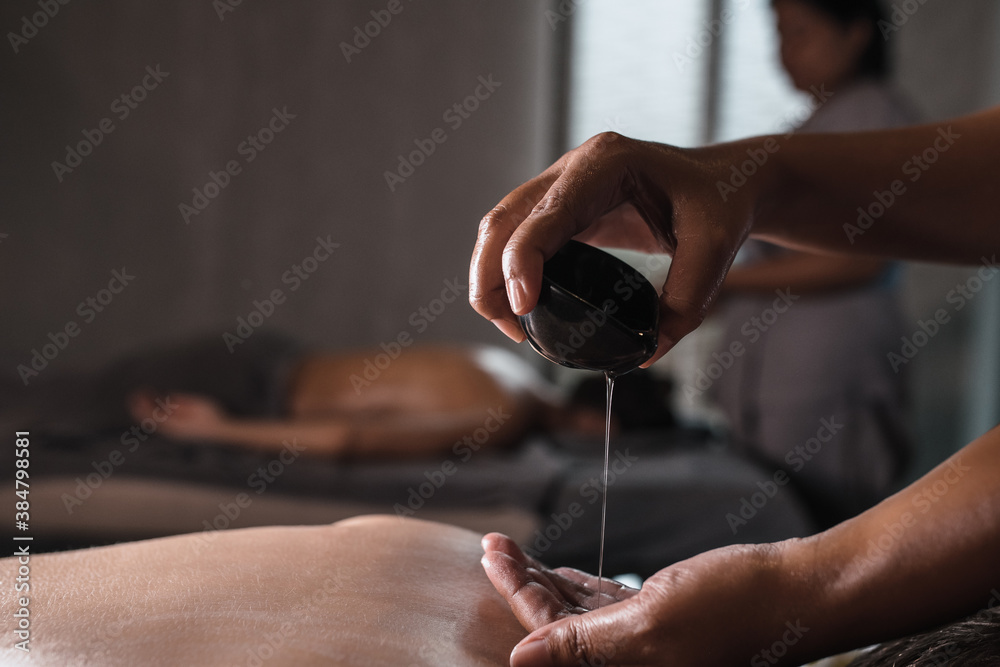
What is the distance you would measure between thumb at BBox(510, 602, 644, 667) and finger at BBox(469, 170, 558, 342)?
23cm

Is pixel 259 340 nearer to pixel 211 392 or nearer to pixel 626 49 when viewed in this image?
pixel 211 392

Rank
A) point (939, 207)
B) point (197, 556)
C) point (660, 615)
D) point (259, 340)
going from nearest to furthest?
point (660, 615)
point (197, 556)
point (939, 207)
point (259, 340)

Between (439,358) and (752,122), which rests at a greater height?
(752,122)

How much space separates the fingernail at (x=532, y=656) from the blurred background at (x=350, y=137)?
2617 mm

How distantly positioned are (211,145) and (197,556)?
8.61 feet

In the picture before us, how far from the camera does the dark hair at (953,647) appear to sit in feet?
1.79

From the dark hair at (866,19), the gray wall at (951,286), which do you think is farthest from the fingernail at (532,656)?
the gray wall at (951,286)

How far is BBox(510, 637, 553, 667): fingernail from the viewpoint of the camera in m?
0.53

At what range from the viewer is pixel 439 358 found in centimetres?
233

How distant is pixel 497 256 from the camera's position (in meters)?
0.61

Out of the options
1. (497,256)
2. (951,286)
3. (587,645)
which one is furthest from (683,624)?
(951,286)

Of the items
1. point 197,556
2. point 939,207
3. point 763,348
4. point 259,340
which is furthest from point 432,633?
point 259,340

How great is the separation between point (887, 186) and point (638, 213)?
0.91 feet

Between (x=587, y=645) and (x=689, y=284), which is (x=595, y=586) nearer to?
(x=587, y=645)
